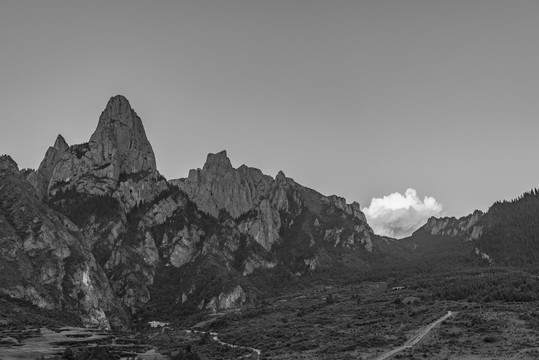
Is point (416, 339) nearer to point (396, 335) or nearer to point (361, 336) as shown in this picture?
point (396, 335)

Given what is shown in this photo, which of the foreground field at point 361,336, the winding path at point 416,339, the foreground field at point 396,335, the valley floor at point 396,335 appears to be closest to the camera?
the winding path at point 416,339

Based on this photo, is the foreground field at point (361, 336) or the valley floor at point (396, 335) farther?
the foreground field at point (361, 336)

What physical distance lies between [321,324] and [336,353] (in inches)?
2589

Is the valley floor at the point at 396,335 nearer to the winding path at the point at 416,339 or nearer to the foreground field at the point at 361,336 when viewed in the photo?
the foreground field at the point at 361,336

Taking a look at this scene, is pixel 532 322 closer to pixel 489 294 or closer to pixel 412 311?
pixel 412 311

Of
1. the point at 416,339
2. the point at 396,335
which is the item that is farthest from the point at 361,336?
the point at 416,339

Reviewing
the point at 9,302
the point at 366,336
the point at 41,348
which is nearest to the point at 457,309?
the point at 366,336

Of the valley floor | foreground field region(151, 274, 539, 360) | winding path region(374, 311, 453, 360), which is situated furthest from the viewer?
foreground field region(151, 274, 539, 360)

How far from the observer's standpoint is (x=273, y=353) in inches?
4774

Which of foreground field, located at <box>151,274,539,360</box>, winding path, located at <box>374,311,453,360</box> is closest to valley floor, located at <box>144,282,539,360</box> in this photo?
foreground field, located at <box>151,274,539,360</box>

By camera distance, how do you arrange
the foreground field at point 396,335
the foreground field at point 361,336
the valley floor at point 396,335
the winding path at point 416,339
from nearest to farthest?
the winding path at point 416,339 < the valley floor at point 396,335 < the foreground field at point 396,335 < the foreground field at point 361,336

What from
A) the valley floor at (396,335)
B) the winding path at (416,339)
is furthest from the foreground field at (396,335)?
the winding path at (416,339)

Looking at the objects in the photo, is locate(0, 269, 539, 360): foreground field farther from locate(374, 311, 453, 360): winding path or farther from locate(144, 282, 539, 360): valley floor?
locate(374, 311, 453, 360): winding path

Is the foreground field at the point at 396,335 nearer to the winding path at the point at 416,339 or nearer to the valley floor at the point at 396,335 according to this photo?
the valley floor at the point at 396,335
